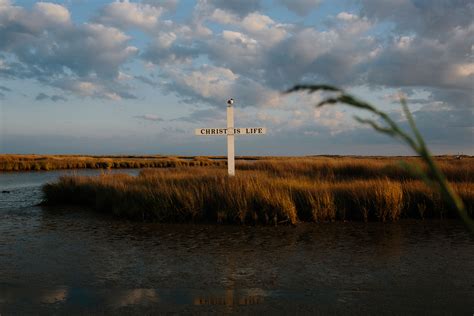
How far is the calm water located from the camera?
4.37 m

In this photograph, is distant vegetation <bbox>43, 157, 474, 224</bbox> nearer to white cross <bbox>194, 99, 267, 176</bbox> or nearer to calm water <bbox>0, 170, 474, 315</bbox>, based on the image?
calm water <bbox>0, 170, 474, 315</bbox>

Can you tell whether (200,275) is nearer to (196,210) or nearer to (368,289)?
(368,289)

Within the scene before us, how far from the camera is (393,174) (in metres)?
17.3

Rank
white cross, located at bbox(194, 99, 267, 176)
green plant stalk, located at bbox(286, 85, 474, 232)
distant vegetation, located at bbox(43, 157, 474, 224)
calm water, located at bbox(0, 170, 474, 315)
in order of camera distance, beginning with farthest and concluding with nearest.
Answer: white cross, located at bbox(194, 99, 267, 176)
distant vegetation, located at bbox(43, 157, 474, 224)
calm water, located at bbox(0, 170, 474, 315)
green plant stalk, located at bbox(286, 85, 474, 232)

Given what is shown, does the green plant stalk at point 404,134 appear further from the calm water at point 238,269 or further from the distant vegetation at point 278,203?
the distant vegetation at point 278,203

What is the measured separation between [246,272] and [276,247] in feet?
4.84

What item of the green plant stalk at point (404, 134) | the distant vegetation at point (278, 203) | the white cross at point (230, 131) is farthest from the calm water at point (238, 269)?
the white cross at point (230, 131)

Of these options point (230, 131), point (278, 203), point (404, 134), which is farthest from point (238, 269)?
point (230, 131)

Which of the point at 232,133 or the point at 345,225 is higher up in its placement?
the point at 232,133

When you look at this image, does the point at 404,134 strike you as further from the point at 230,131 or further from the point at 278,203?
the point at 230,131

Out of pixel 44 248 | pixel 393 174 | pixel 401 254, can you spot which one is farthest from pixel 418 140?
pixel 393 174

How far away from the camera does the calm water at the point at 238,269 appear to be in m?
4.37

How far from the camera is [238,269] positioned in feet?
18.5

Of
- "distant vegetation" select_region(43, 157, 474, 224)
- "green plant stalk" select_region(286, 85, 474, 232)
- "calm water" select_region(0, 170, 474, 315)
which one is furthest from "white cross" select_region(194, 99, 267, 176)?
"green plant stalk" select_region(286, 85, 474, 232)
